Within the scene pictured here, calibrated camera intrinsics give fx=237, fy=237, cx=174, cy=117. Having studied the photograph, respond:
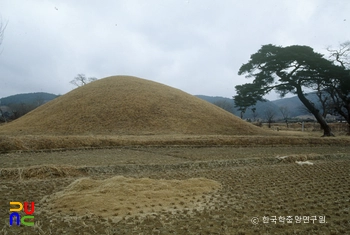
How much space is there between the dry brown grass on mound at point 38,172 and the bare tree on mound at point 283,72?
60.4ft

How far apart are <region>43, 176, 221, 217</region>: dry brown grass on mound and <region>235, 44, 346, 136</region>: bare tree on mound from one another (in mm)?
18126

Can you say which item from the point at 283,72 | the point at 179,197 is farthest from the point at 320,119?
the point at 179,197

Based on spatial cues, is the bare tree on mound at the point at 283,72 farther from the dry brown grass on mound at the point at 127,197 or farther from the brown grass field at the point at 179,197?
the dry brown grass on mound at the point at 127,197

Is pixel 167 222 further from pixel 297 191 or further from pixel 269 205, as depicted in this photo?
pixel 297 191

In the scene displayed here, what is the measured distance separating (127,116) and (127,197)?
23.3 m

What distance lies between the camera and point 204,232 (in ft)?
12.2

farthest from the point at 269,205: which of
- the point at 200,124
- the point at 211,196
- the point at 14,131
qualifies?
the point at 14,131

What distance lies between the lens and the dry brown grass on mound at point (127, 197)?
15.2 ft

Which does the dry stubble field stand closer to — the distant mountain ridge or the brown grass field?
the brown grass field

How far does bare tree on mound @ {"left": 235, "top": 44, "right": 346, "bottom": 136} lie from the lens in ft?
70.7

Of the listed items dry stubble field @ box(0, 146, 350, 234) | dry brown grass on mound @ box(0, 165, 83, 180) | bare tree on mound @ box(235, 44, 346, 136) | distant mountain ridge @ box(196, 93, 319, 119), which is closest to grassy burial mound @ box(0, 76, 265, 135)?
bare tree on mound @ box(235, 44, 346, 136)

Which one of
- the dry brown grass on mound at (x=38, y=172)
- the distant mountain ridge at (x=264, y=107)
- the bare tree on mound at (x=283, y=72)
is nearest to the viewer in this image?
the dry brown grass on mound at (x=38, y=172)

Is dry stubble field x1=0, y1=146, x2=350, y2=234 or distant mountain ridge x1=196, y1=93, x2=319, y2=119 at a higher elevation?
→ distant mountain ridge x1=196, y1=93, x2=319, y2=119

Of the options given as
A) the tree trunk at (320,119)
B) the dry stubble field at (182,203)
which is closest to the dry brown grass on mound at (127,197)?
the dry stubble field at (182,203)
